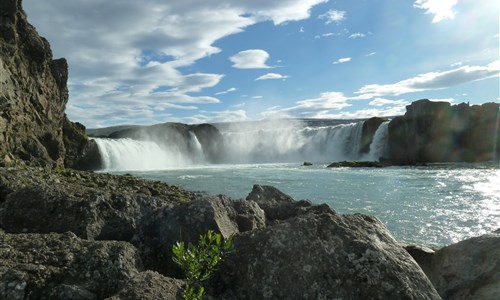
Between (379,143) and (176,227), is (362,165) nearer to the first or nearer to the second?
(379,143)

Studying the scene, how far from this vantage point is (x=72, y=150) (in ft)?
143

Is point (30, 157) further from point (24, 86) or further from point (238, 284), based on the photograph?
point (238, 284)

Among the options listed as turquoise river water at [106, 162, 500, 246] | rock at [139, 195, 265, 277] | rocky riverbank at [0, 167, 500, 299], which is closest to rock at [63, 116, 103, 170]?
turquoise river water at [106, 162, 500, 246]

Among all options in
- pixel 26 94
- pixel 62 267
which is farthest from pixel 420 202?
pixel 26 94

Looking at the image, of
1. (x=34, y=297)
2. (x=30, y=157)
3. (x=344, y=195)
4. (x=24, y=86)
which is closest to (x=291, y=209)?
(x=34, y=297)

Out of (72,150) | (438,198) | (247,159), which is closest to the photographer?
(438,198)

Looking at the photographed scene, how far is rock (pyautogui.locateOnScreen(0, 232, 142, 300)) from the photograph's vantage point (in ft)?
10.4

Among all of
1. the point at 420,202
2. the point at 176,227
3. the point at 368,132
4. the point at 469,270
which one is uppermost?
the point at 368,132

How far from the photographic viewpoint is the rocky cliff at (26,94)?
27703mm

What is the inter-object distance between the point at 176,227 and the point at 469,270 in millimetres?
3486

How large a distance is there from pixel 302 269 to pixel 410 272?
0.94 m

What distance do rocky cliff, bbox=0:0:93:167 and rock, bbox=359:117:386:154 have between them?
4653cm

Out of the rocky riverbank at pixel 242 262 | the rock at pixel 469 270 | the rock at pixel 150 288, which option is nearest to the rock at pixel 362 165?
the rock at pixel 469 270

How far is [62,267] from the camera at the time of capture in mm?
3438
